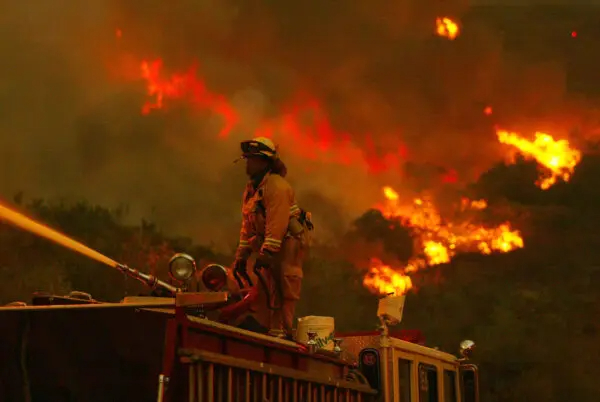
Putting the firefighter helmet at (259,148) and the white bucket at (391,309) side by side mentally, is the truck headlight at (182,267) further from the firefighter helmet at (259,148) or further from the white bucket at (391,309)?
the firefighter helmet at (259,148)

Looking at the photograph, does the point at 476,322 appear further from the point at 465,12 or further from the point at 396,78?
the point at 465,12

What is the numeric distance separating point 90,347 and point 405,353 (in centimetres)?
342

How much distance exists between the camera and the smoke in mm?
18906

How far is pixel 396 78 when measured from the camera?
22.8 m

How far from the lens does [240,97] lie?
21031 millimetres

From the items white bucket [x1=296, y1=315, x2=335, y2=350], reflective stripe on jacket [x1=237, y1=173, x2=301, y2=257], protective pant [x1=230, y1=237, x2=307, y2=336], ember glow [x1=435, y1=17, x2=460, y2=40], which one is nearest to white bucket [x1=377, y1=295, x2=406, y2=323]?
white bucket [x1=296, y1=315, x2=335, y2=350]

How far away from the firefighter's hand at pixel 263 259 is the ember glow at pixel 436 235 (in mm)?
13606

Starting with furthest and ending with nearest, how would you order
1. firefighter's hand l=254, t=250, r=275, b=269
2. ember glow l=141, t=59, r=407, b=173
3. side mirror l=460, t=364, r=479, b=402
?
1. ember glow l=141, t=59, r=407, b=173
2. side mirror l=460, t=364, r=479, b=402
3. firefighter's hand l=254, t=250, r=275, b=269

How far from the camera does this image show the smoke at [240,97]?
1891 centimetres

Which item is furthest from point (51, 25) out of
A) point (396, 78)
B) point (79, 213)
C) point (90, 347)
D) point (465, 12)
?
point (90, 347)

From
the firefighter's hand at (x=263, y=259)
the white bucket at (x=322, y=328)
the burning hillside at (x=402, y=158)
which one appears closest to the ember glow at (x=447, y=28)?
the burning hillside at (x=402, y=158)

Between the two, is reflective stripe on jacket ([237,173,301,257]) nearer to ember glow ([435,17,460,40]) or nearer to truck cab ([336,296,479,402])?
truck cab ([336,296,479,402])

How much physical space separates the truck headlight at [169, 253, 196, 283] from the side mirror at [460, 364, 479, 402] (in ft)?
12.2

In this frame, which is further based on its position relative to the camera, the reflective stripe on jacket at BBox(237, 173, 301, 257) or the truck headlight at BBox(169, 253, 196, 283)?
the reflective stripe on jacket at BBox(237, 173, 301, 257)
